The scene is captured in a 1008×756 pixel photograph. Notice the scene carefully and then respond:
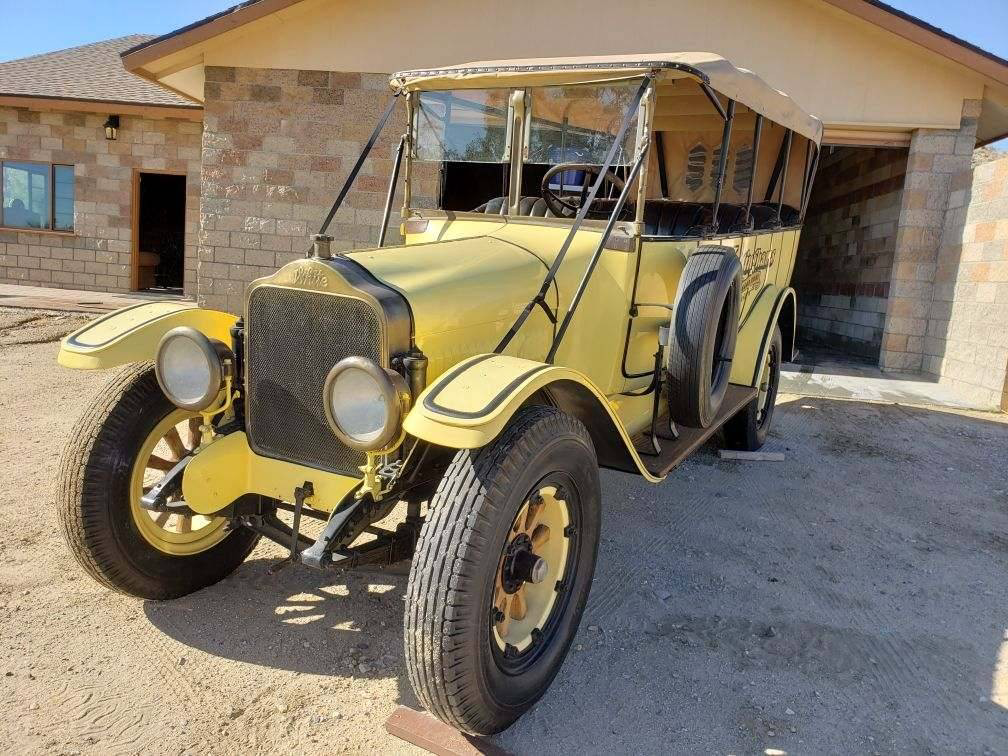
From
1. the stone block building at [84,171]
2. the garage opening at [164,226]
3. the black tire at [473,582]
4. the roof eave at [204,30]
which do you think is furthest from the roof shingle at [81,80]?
the black tire at [473,582]

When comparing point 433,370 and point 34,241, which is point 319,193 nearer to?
point 433,370

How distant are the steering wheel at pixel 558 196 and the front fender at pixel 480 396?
3.88ft

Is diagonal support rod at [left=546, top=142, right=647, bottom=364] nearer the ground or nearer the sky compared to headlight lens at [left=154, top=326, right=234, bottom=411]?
nearer the sky

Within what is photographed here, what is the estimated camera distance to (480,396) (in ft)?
6.92

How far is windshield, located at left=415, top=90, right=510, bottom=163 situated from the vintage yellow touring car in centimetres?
1

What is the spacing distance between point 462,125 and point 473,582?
244cm

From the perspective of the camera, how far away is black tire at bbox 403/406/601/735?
2.04 m

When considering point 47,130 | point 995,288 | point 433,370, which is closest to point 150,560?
point 433,370

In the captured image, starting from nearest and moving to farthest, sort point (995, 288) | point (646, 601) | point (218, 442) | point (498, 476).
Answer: point (498, 476)
point (218, 442)
point (646, 601)
point (995, 288)

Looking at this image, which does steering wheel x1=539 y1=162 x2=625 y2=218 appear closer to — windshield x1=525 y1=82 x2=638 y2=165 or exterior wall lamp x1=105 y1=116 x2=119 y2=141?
windshield x1=525 y1=82 x2=638 y2=165

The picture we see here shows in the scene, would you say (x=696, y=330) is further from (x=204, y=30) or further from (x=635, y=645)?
(x=204, y=30)

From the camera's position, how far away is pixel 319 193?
840 centimetres

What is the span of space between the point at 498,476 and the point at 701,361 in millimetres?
1477

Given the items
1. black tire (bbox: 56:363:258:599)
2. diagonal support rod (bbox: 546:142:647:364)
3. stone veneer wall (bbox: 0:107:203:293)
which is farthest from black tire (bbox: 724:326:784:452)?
stone veneer wall (bbox: 0:107:203:293)
